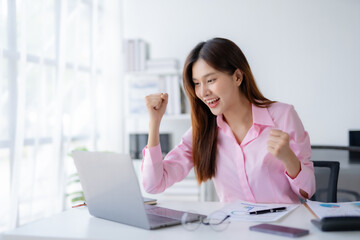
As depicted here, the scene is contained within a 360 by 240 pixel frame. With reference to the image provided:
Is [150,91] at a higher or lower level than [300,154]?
higher

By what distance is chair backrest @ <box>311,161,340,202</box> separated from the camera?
1747 mm

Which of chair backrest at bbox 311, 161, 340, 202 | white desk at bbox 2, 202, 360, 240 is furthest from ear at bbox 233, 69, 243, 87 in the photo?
white desk at bbox 2, 202, 360, 240

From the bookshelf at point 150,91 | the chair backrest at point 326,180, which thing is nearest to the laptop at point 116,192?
the chair backrest at point 326,180

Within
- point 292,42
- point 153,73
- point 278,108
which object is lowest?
point 278,108

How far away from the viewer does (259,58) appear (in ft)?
11.2

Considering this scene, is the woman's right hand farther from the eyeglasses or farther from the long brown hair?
the eyeglasses

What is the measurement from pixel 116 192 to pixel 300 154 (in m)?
0.73

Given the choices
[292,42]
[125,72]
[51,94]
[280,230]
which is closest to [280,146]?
[280,230]

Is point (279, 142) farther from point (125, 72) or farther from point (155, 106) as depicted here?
point (125, 72)

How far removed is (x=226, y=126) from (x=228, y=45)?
343mm

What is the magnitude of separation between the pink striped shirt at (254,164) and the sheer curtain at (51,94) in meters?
1.04

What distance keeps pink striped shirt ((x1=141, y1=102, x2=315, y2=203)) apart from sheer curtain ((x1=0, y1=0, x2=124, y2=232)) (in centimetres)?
104

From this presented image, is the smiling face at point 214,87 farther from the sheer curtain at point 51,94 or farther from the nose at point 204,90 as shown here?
the sheer curtain at point 51,94

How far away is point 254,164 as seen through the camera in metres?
1.65
